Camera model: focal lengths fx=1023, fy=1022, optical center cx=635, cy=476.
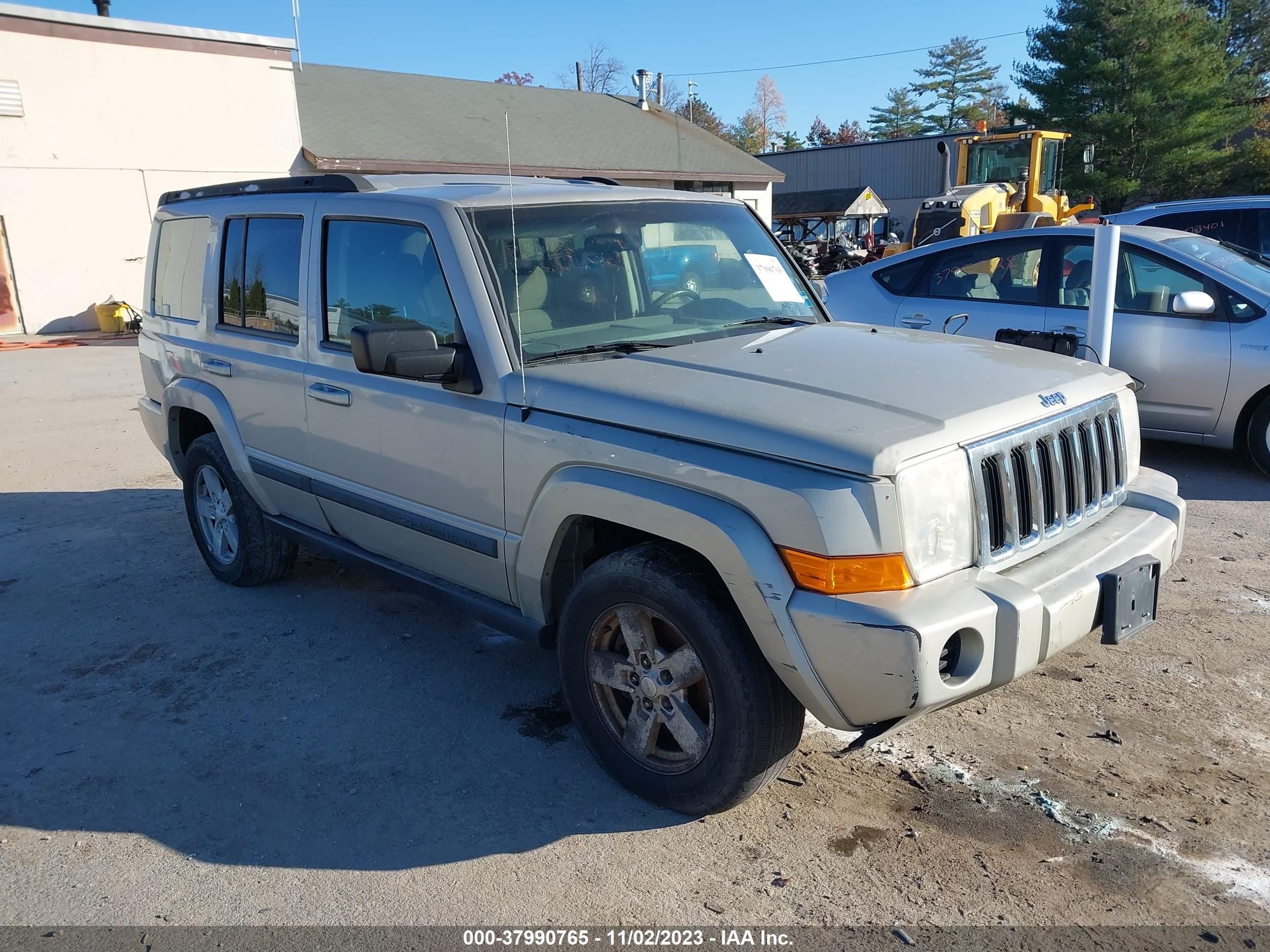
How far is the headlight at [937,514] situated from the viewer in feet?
9.01

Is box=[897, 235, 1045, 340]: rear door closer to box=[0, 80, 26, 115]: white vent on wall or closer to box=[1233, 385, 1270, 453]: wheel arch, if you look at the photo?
box=[1233, 385, 1270, 453]: wheel arch

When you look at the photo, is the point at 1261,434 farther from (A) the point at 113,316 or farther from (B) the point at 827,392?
(A) the point at 113,316

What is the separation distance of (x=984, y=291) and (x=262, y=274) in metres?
5.22

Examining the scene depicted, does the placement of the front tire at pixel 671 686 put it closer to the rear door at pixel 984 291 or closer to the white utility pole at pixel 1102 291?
the white utility pole at pixel 1102 291

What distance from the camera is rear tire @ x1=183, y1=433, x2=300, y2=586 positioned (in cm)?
527

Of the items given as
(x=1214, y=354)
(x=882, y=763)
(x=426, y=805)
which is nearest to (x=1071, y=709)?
(x=882, y=763)

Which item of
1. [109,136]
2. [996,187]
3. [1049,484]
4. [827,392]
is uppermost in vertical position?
[109,136]

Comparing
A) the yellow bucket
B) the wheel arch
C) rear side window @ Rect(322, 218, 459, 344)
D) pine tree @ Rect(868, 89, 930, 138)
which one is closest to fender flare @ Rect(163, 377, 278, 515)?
rear side window @ Rect(322, 218, 459, 344)

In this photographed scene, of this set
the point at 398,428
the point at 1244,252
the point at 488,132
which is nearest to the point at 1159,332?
the point at 1244,252

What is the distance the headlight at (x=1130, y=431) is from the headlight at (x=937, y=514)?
117 centimetres

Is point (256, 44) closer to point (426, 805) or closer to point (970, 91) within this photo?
point (426, 805)

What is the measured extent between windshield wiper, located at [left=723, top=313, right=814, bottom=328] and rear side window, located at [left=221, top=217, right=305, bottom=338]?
76.5 inches

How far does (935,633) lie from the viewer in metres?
2.64

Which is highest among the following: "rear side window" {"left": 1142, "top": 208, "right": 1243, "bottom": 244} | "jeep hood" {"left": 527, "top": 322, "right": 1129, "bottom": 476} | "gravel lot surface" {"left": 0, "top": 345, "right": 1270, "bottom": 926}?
"rear side window" {"left": 1142, "top": 208, "right": 1243, "bottom": 244}
